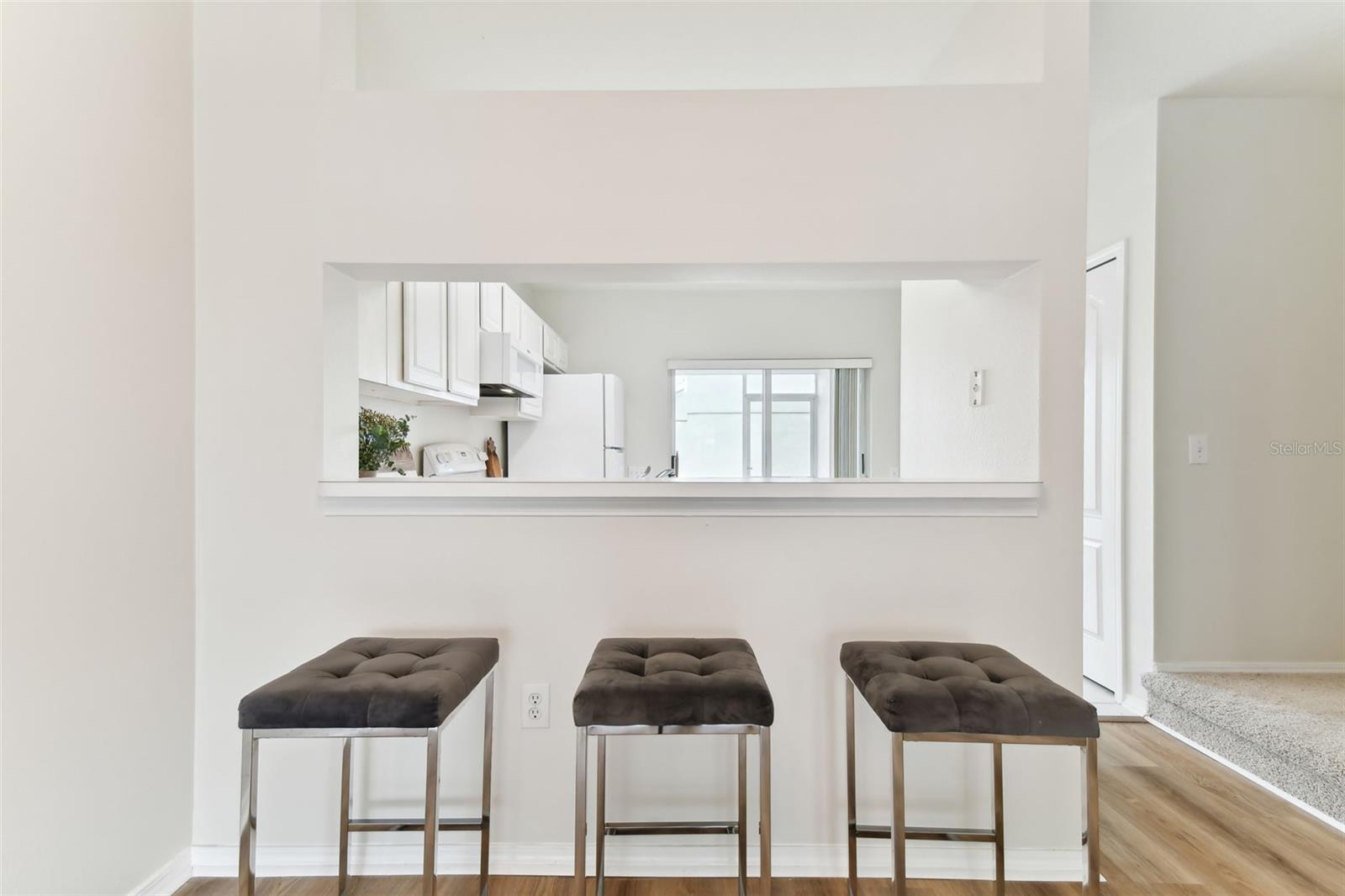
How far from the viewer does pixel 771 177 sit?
1.72m

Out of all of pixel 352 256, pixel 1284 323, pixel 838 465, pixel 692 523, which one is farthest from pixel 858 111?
pixel 838 465

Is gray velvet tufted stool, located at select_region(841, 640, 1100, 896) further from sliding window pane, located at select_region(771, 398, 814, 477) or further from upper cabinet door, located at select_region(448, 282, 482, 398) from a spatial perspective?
sliding window pane, located at select_region(771, 398, 814, 477)

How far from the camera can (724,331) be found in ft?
19.0

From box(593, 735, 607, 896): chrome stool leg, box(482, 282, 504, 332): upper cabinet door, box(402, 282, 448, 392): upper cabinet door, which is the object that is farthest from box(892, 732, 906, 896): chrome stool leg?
box(482, 282, 504, 332): upper cabinet door

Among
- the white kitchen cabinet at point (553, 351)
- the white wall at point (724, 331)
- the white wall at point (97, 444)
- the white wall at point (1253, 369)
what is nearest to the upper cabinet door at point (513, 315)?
the white kitchen cabinet at point (553, 351)

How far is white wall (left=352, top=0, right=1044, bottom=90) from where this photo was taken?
83.0 inches

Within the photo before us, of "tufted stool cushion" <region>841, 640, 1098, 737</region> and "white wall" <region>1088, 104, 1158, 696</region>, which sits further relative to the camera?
"white wall" <region>1088, 104, 1158, 696</region>

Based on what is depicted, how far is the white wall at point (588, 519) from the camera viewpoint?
67.6 inches

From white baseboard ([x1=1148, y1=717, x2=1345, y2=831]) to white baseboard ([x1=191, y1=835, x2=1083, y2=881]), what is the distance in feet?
3.11

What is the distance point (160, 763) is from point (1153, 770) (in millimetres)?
3050

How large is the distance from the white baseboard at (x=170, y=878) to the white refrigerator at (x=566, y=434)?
10.6 feet

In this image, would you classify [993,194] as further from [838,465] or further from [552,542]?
[838,465]

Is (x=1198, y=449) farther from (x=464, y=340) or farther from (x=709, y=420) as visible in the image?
(x=709, y=420)

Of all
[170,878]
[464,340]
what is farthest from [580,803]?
[464,340]
